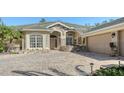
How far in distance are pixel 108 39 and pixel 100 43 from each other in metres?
1.03

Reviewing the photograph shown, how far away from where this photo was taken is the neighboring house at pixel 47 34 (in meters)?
22.1

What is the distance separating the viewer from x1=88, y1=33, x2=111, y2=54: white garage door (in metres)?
16.8

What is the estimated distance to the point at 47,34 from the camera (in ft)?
82.4

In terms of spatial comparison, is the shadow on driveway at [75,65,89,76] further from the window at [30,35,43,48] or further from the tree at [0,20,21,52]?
the window at [30,35,43,48]

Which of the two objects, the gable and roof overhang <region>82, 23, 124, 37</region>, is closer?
roof overhang <region>82, 23, 124, 37</region>

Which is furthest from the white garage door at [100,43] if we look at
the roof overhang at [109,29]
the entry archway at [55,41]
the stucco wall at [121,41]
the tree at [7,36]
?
the tree at [7,36]

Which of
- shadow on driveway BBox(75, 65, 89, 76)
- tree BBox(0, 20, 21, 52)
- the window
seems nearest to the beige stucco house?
the window

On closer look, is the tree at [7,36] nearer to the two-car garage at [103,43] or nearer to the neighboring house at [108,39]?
the neighboring house at [108,39]

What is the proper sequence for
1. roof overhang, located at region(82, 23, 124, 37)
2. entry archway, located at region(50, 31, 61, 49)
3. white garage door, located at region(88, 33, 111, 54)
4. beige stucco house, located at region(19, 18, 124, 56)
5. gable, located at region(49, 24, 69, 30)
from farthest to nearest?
1. gable, located at region(49, 24, 69, 30)
2. entry archway, located at region(50, 31, 61, 49)
3. white garage door, located at region(88, 33, 111, 54)
4. beige stucco house, located at region(19, 18, 124, 56)
5. roof overhang, located at region(82, 23, 124, 37)

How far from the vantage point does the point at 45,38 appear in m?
24.5
